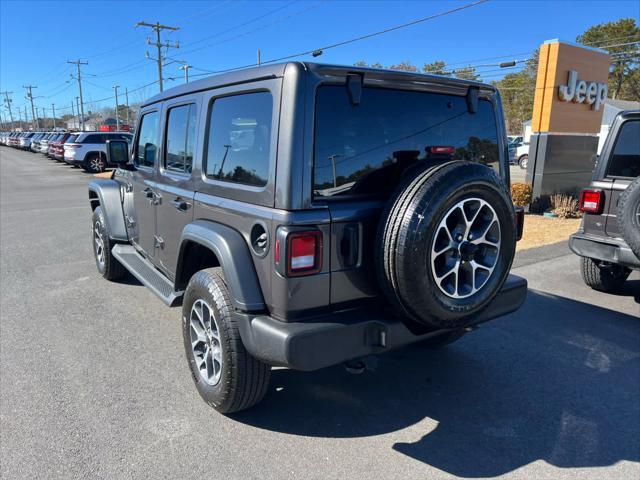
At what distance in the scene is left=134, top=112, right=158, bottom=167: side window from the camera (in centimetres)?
443

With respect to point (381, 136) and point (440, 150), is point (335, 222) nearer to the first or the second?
point (381, 136)

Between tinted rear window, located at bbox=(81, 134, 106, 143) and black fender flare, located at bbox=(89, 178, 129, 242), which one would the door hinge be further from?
tinted rear window, located at bbox=(81, 134, 106, 143)

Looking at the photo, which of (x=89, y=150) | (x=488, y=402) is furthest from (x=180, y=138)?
(x=89, y=150)

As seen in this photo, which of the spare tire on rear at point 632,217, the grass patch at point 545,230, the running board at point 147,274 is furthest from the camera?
the grass patch at point 545,230

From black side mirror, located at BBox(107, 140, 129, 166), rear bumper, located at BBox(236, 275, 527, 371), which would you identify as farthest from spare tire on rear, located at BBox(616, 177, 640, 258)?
black side mirror, located at BBox(107, 140, 129, 166)

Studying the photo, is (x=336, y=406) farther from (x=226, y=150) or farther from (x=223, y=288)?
(x=226, y=150)

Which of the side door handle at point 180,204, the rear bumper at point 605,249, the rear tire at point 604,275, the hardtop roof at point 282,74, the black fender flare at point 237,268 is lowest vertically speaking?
the rear tire at point 604,275

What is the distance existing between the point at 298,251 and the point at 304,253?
4cm

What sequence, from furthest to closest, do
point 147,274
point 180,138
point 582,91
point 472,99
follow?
point 582,91 → point 147,274 → point 180,138 → point 472,99

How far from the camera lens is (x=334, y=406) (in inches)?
128

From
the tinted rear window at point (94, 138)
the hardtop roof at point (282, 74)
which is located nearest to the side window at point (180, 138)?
the hardtop roof at point (282, 74)

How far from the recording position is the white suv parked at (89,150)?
2381 centimetres

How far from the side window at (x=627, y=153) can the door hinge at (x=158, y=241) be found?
4.52 meters

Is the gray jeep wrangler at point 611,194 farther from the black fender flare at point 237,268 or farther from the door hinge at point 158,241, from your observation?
the door hinge at point 158,241
